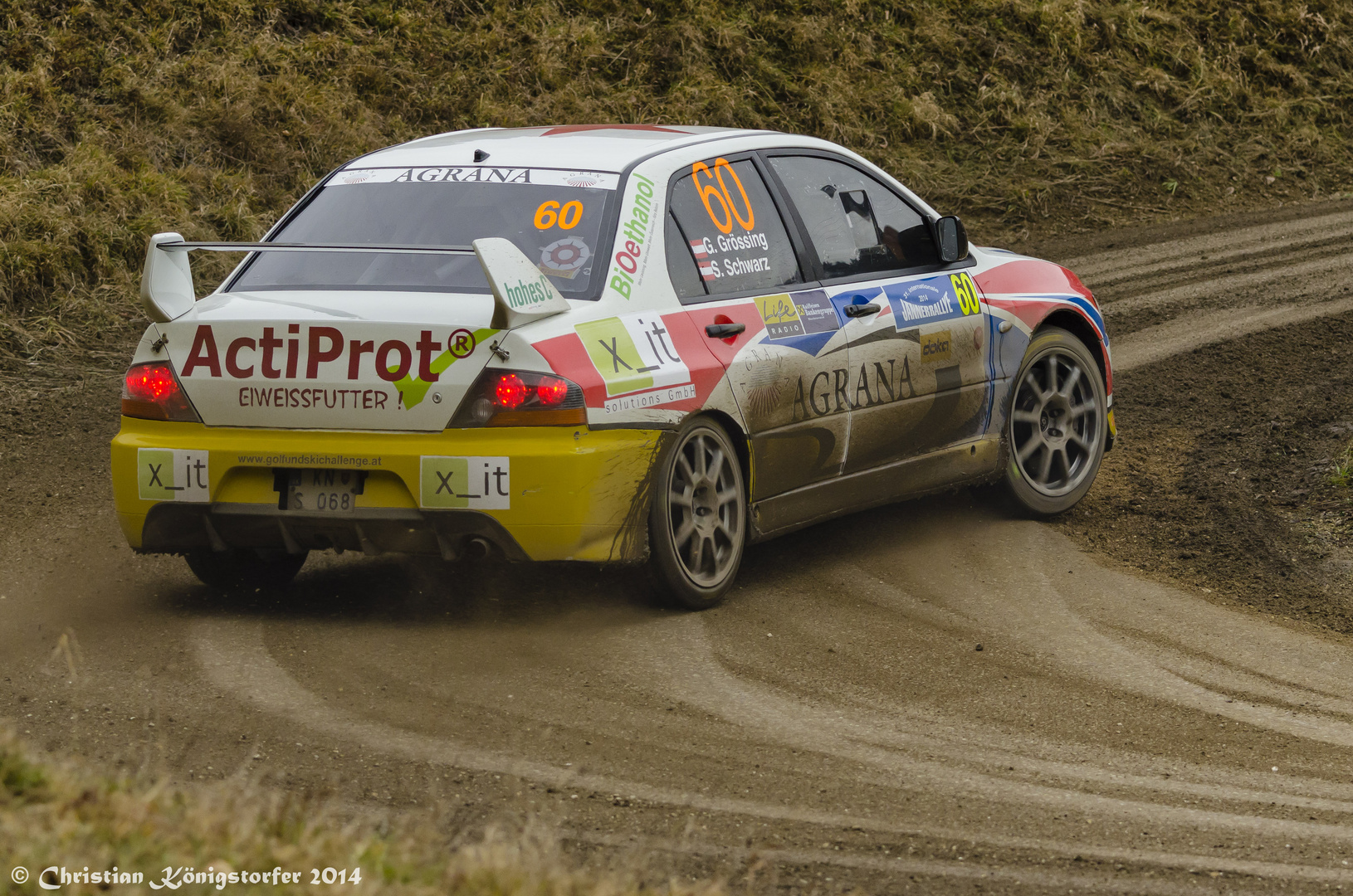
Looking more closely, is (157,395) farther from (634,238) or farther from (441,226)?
(634,238)

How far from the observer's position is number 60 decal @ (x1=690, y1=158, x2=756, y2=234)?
6.30m

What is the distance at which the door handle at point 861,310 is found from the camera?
21.4 feet

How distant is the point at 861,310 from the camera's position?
21.5 ft

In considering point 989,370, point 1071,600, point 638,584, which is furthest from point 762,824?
point 989,370

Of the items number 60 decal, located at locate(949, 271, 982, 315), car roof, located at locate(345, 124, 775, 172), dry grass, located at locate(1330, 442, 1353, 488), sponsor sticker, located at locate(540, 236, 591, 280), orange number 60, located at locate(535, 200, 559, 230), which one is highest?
car roof, located at locate(345, 124, 775, 172)

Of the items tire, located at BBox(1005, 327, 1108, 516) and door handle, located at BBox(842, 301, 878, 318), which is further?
tire, located at BBox(1005, 327, 1108, 516)

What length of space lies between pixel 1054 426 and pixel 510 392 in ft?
10.7

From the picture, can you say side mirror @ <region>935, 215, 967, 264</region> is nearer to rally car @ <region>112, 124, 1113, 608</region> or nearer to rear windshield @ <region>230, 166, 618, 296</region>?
rally car @ <region>112, 124, 1113, 608</region>

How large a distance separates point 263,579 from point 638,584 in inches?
57.2

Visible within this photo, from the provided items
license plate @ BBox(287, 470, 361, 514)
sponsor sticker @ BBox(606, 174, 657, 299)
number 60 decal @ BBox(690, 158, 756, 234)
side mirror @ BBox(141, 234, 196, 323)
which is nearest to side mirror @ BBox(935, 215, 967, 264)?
number 60 decal @ BBox(690, 158, 756, 234)

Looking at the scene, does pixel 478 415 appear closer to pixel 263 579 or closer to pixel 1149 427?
pixel 263 579

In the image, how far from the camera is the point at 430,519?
5418 millimetres

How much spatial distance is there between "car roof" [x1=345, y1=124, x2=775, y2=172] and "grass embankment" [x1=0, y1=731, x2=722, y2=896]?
10.9ft

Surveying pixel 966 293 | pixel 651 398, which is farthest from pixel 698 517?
pixel 966 293
